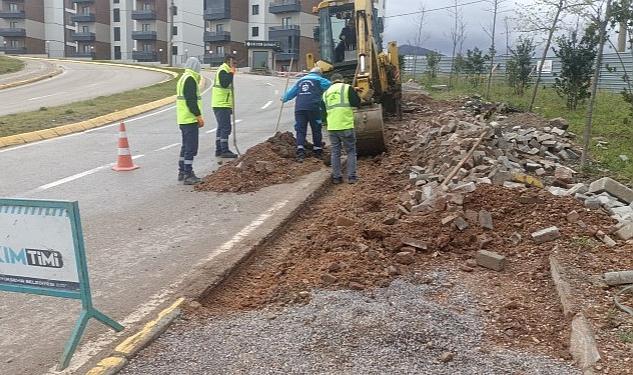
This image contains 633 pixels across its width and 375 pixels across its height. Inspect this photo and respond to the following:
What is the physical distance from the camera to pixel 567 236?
561 cm

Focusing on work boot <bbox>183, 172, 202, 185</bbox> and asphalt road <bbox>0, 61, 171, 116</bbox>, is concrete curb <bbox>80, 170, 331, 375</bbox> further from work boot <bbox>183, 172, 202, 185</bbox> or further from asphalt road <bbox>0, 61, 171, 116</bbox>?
asphalt road <bbox>0, 61, 171, 116</bbox>

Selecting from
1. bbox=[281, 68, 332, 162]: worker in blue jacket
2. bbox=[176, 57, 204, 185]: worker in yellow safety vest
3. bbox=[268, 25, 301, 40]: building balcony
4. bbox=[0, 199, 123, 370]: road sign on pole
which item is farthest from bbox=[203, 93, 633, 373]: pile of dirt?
bbox=[268, 25, 301, 40]: building balcony

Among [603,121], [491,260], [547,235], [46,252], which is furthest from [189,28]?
[46,252]

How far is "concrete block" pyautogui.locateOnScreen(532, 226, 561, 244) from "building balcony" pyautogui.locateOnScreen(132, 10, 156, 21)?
79.6 metres

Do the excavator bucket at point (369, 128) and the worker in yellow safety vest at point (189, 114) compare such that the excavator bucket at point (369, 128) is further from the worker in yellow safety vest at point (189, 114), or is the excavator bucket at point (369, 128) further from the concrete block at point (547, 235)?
the concrete block at point (547, 235)

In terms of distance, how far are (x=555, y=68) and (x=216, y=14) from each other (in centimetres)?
5326

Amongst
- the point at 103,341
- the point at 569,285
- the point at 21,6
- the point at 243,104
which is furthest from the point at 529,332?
the point at 21,6

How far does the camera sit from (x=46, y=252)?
11.8 ft

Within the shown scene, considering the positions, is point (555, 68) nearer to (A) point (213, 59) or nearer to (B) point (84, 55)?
(A) point (213, 59)

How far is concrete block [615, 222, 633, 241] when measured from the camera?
5.57 meters

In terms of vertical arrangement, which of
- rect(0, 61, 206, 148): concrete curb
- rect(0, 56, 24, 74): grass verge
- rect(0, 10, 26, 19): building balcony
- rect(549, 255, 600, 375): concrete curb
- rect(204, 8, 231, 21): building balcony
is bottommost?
rect(549, 255, 600, 375): concrete curb

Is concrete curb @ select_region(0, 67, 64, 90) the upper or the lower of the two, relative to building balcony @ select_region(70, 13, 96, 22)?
lower

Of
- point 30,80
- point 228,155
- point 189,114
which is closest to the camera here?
point 189,114

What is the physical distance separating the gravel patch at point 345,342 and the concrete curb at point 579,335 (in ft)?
0.33
